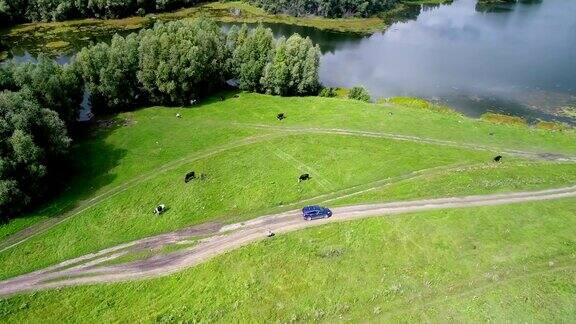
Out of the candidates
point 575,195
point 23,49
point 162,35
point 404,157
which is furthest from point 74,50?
point 575,195

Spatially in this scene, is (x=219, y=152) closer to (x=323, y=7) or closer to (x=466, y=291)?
(x=466, y=291)

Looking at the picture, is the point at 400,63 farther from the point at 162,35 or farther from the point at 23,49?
the point at 23,49

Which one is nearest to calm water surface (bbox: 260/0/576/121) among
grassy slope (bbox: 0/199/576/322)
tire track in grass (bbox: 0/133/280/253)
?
tire track in grass (bbox: 0/133/280/253)

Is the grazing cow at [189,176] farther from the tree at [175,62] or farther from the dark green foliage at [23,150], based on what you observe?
the tree at [175,62]

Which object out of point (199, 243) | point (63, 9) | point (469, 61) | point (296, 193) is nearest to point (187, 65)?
point (296, 193)

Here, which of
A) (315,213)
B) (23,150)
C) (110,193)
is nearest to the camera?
(315,213)
